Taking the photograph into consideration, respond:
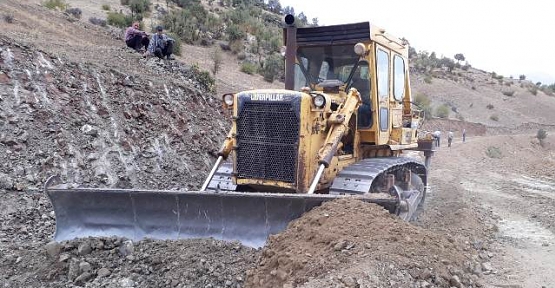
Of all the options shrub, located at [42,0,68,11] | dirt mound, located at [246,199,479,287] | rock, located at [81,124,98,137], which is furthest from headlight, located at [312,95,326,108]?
shrub, located at [42,0,68,11]

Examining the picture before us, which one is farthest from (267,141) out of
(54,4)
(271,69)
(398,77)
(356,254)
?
(271,69)

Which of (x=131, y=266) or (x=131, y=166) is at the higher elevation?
(x=131, y=166)

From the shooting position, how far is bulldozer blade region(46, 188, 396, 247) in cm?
588

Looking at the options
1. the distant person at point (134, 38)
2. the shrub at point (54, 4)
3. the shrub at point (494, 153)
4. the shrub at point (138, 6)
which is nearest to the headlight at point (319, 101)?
the distant person at point (134, 38)

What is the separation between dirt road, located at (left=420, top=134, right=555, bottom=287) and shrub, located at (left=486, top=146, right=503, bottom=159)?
1087mm

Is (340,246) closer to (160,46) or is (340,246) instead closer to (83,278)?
(83,278)

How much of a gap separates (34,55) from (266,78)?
1233cm

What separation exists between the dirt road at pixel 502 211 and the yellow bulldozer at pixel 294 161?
110 cm

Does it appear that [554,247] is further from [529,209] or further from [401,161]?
[529,209]

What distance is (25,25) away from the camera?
40.8ft

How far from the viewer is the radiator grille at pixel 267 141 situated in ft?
21.7

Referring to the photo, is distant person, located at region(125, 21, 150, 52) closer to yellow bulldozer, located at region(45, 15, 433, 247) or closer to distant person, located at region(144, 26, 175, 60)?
distant person, located at region(144, 26, 175, 60)

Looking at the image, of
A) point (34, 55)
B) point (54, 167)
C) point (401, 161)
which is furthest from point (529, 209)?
point (34, 55)

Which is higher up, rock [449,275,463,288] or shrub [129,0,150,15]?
shrub [129,0,150,15]
